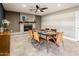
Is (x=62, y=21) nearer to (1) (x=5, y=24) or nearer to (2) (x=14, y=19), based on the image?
(2) (x=14, y=19)

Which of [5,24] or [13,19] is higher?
[13,19]

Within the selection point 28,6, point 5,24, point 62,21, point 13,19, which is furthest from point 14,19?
point 62,21

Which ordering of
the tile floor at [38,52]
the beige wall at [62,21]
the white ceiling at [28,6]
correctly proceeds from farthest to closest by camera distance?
the beige wall at [62,21]
the tile floor at [38,52]
the white ceiling at [28,6]

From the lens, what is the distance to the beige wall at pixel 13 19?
2910 mm

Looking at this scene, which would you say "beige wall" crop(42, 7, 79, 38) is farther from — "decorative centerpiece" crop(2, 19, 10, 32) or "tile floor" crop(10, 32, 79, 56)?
"decorative centerpiece" crop(2, 19, 10, 32)

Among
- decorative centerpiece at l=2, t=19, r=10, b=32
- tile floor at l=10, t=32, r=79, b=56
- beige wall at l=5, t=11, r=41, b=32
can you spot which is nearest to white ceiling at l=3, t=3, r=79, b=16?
beige wall at l=5, t=11, r=41, b=32

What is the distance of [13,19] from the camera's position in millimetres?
2959

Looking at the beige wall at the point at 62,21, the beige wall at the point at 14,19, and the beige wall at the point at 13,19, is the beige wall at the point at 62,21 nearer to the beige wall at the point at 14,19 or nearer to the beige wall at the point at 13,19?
the beige wall at the point at 14,19

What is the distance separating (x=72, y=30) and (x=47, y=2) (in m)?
1.07

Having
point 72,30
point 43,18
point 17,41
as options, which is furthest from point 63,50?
point 17,41

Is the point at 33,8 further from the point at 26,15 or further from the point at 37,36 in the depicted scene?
the point at 37,36

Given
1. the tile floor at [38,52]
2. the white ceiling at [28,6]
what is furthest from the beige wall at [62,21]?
the tile floor at [38,52]

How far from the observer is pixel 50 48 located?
3.35 meters

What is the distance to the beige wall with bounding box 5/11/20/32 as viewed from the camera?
2910 millimetres
